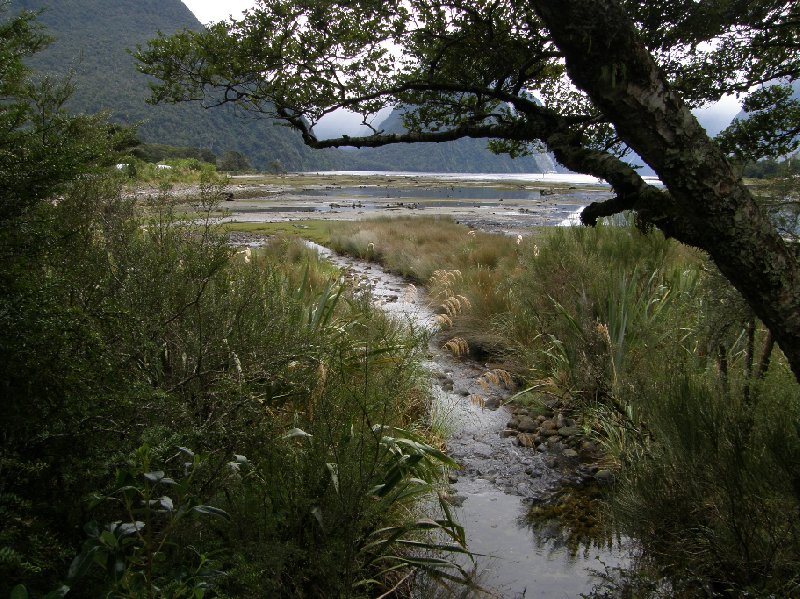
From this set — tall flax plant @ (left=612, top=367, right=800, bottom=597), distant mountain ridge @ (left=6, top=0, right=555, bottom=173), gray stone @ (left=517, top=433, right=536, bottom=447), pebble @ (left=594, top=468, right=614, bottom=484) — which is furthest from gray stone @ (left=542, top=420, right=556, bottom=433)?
distant mountain ridge @ (left=6, top=0, right=555, bottom=173)

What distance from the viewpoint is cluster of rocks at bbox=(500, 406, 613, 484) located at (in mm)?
4092

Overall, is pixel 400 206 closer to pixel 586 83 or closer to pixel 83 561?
pixel 586 83

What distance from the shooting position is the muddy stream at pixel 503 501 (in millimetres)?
2964

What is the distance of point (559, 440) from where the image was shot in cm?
457

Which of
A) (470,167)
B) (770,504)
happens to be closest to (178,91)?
(770,504)

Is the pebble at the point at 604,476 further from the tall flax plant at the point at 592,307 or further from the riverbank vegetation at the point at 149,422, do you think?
the riverbank vegetation at the point at 149,422

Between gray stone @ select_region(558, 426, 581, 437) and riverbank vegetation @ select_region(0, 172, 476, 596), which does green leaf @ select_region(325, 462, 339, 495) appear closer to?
riverbank vegetation @ select_region(0, 172, 476, 596)

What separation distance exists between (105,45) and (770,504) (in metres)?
134

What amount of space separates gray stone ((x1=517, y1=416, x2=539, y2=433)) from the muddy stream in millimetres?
172

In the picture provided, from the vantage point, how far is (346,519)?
2.16 metres

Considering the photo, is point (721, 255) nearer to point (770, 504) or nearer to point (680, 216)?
point (680, 216)

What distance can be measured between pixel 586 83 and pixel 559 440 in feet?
Result: 11.2

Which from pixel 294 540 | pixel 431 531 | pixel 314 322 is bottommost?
pixel 431 531

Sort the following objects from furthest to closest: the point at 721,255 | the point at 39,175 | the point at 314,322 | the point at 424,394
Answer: the point at 424,394 → the point at 314,322 → the point at 721,255 → the point at 39,175
